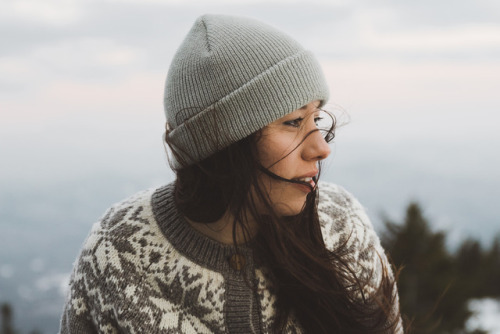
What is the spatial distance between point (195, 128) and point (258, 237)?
636 mm

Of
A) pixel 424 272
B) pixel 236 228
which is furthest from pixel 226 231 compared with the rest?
pixel 424 272

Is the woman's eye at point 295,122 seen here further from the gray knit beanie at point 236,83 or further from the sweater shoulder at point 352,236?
the sweater shoulder at point 352,236

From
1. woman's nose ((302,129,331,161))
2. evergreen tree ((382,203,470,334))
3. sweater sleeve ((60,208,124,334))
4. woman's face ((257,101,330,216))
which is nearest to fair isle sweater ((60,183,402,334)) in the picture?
sweater sleeve ((60,208,124,334))

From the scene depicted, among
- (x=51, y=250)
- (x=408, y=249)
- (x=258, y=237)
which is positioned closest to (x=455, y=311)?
(x=408, y=249)

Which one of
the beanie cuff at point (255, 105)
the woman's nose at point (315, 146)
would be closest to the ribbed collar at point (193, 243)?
the beanie cuff at point (255, 105)

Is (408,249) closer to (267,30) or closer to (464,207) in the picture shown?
(267,30)

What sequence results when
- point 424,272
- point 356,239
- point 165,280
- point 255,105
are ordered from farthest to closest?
point 424,272 < point 356,239 < point 165,280 < point 255,105

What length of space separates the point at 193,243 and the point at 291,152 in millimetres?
690

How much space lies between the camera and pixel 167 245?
2426mm

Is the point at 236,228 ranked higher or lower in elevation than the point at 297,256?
higher

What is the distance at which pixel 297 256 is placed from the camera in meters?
2.41

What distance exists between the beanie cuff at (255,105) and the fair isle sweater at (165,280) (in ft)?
1.63

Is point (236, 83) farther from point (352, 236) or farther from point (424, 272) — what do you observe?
point (424, 272)

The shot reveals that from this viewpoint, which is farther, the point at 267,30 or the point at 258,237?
the point at 258,237
